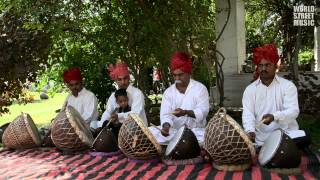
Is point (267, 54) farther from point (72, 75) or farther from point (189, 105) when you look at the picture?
point (72, 75)

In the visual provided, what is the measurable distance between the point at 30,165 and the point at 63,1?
2915 millimetres

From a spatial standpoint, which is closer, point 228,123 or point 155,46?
point 228,123

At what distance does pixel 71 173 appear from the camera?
17.9ft

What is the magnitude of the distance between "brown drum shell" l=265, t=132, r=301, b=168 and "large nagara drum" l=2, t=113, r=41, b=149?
138 inches

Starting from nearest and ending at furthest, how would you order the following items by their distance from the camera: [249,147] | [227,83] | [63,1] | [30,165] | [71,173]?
[249,147] → [71,173] → [30,165] → [63,1] → [227,83]

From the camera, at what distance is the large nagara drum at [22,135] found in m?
6.98

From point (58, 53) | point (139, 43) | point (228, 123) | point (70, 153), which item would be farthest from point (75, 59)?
point (228, 123)

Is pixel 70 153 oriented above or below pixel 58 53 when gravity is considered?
below

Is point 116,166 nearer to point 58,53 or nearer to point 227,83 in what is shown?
point 58,53

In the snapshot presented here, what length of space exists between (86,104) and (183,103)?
5.75 feet

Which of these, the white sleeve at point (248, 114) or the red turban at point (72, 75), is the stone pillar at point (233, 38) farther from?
the white sleeve at point (248, 114)

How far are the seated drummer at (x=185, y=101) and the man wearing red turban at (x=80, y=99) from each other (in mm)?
1439

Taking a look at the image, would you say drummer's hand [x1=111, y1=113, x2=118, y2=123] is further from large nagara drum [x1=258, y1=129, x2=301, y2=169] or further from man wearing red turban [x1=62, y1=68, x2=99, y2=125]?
large nagara drum [x1=258, y1=129, x2=301, y2=169]

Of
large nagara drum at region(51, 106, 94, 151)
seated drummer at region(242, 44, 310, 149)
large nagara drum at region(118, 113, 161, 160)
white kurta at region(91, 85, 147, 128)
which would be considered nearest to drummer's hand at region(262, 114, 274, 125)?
seated drummer at region(242, 44, 310, 149)
